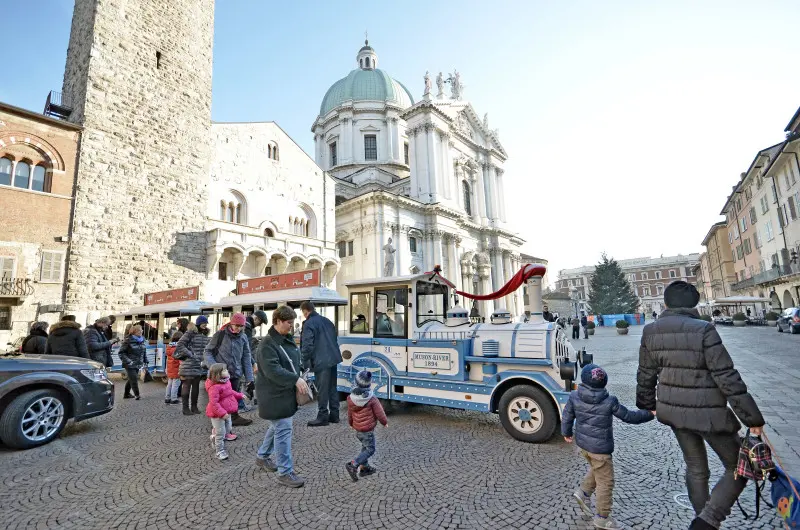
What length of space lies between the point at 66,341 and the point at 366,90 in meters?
42.0

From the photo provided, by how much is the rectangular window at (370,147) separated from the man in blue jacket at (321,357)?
37721 millimetres

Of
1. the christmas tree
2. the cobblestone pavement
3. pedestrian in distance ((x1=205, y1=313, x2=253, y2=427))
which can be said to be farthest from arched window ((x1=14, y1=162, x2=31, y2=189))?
the christmas tree

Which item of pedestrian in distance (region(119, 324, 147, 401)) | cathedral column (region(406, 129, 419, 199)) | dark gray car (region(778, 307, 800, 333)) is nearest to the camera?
pedestrian in distance (region(119, 324, 147, 401))

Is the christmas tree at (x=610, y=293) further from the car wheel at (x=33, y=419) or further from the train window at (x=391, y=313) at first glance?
the car wheel at (x=33, y=419)

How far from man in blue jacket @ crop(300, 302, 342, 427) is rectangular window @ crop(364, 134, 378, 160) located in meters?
37.7

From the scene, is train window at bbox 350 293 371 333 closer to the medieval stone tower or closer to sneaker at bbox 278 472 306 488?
sneaker at bbox 278 472 306 488

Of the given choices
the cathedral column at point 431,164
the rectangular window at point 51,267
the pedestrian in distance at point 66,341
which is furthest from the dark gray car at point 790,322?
the rectangular window at point 51,267

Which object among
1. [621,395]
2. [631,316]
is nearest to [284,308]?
[621,395]

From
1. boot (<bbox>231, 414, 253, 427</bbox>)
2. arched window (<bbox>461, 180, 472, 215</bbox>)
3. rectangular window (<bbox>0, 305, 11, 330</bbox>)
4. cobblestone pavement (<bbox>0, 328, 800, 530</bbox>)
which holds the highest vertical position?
arched window (<bbox>461, 180, 472, 215</bbox>)

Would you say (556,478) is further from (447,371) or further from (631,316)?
(631,316)

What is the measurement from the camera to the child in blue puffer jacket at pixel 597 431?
2.93 metres

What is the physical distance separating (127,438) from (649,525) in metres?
6.69

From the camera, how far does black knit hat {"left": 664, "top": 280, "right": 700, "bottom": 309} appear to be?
2850mm

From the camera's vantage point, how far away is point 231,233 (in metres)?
19.5
